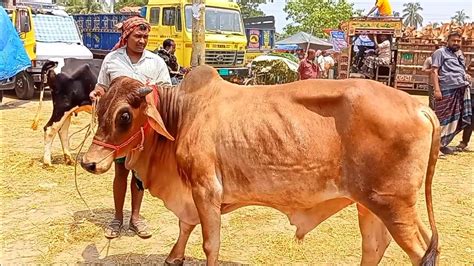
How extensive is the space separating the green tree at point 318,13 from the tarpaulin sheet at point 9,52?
869 inches

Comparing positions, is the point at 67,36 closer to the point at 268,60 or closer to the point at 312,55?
the point at 268,60

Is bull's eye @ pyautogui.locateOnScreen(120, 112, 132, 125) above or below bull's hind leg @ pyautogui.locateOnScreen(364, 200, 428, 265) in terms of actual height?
above

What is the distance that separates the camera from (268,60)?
1477cm

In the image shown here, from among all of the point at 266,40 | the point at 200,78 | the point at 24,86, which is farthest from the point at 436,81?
the point at 266,40

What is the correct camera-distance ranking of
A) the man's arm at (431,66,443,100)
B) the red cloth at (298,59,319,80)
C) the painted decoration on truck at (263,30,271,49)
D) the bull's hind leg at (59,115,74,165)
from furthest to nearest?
1. the painted decoration on truck at (263,30,271,49)
2. the red cloth at (298,59,319,80)
3. the man's arm at (431,66,443,100)
4. the bull's hind leg at (59,115,74,165)

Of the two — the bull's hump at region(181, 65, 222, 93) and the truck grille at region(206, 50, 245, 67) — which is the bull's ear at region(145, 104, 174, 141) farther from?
the truck grille at region(206, 50, 245, 67)

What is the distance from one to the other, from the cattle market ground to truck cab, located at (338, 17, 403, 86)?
8932mm

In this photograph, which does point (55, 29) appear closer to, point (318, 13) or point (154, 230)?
point (154, 230)

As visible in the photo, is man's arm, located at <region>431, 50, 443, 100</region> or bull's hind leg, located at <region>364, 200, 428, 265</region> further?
man's arm, located at <region>431, 50, 443, 100</region>

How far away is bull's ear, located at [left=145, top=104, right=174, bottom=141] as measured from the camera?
3100 millimetres

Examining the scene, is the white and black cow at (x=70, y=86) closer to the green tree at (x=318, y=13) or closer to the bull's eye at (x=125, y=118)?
the bull's eye at (x=125, y=118)

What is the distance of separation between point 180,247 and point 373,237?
1.31m

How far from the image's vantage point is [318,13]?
32.3 metres

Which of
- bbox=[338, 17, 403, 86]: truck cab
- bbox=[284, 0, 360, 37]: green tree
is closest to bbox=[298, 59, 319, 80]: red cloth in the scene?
bbox=[338, 17, 403, 86]: truck cab
